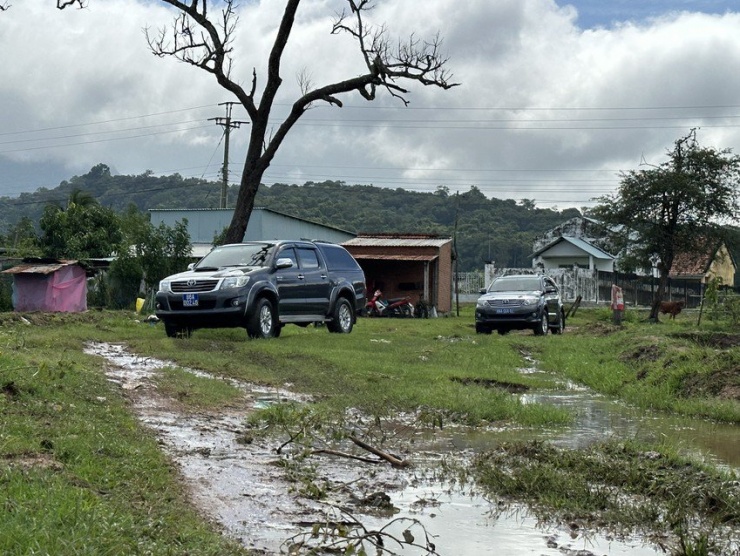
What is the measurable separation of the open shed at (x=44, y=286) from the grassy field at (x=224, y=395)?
390cm

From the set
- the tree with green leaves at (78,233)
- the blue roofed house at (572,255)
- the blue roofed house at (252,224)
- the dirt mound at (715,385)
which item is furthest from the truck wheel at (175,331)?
the blue roofed house at (572,255)

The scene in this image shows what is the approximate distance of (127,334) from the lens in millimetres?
18500

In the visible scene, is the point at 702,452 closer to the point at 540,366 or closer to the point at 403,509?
the point at 403,509

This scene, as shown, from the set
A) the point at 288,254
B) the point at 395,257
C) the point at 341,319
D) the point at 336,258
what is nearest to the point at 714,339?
the point at 341,319

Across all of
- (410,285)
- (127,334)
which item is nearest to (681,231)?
(410,285)

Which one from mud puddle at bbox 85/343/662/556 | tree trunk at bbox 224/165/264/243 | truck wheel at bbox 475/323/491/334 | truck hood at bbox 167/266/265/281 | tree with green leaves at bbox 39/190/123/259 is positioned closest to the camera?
mud puddle at bbox 85/343/662/556

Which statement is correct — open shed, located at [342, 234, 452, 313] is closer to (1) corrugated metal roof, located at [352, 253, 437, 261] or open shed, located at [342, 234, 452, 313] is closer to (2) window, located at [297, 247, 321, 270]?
(1) corrugated metal roof, located at [352, 253, 437, 261]

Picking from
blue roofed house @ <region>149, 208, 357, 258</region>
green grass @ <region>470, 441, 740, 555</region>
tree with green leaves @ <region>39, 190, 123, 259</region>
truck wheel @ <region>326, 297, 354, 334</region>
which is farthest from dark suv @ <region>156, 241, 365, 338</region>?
blue roofed house @ <region>149, 208, 357, 258</region>

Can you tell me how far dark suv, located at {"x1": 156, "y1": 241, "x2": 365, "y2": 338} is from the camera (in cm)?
1734

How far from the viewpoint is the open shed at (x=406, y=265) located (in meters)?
41.0

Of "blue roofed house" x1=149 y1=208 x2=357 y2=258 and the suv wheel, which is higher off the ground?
"blue roofed house" x1=149 y1=208 x2=357 y2=258

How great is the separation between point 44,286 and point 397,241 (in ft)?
59.5

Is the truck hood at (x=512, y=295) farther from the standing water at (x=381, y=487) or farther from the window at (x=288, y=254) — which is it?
the standing water at (x=381, y=487)

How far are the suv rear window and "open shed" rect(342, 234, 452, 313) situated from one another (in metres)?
18.5
